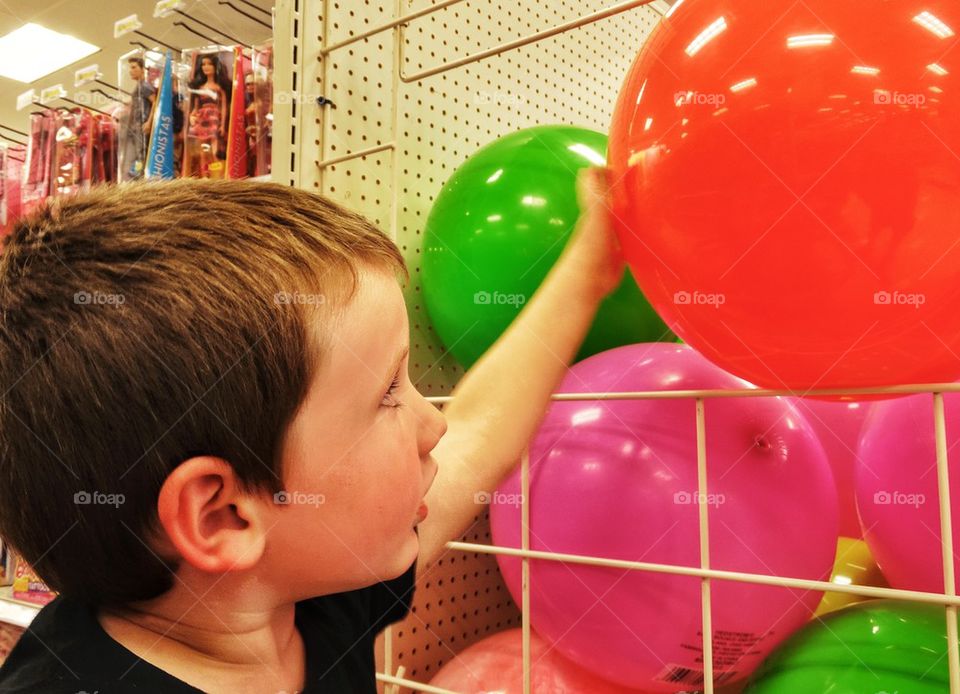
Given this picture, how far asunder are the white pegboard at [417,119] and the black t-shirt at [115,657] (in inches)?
12.9

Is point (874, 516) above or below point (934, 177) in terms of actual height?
below

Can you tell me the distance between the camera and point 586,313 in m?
0.79

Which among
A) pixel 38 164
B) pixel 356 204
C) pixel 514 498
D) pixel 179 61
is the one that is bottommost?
pixel 514 498

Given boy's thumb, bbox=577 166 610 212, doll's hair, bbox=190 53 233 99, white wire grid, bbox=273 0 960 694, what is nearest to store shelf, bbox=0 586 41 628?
white wire grid, bbox=273 0 960 694

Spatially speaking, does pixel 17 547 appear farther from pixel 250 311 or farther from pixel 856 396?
pixel 856 396

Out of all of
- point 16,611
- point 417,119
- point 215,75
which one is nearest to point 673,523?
point 417,119

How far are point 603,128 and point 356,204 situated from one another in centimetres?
75

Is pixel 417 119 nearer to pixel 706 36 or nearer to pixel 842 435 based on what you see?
pixel 706 36

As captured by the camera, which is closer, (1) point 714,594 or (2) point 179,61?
(1) point 714,594

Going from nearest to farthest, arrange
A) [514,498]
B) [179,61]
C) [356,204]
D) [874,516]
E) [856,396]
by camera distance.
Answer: [856,396]
[874,516]
[514,498]
[356,204]
[179,61]

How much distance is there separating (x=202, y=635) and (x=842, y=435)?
805mm

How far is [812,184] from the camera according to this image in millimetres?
598

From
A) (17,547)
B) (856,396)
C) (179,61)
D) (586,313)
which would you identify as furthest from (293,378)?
(179,61)

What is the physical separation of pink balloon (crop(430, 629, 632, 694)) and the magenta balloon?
35 cm
